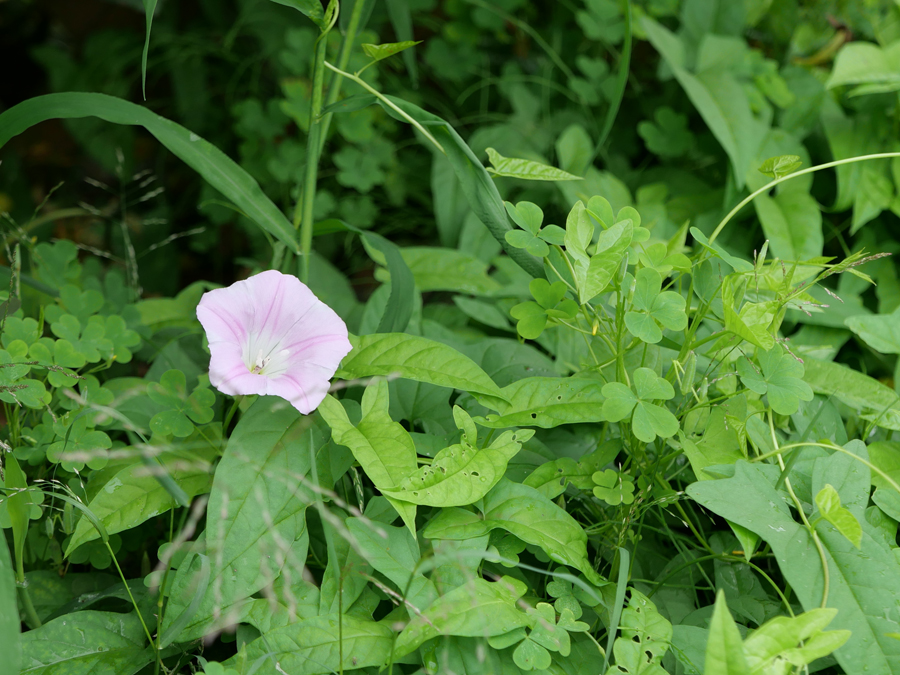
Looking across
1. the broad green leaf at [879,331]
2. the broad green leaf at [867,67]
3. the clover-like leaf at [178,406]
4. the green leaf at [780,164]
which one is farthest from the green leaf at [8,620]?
the broad green leaf at [867,67]

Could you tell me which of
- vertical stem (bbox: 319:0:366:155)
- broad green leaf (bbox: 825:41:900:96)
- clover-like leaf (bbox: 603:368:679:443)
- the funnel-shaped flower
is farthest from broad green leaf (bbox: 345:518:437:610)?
broad green leaf (bbox: 825:41:900:96)

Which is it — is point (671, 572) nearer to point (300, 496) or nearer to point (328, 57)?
point (300, 496)

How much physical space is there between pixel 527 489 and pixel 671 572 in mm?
233

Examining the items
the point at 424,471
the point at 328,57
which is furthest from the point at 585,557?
the point at 328,57

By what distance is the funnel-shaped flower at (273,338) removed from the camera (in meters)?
0.83

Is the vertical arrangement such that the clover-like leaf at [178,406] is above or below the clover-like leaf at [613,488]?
above

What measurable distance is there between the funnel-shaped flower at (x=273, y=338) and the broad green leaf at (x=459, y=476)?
156 millimetres

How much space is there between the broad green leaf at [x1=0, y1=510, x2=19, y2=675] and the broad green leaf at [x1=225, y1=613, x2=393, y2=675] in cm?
24

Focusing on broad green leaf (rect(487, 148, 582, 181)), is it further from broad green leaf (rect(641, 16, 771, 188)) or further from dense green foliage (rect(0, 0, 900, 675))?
broad green leaf (rect(641, 16, 771, 188))

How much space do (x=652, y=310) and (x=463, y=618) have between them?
1.44ft

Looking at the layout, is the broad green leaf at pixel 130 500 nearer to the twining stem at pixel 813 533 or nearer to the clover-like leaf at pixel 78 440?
the clover-like leaf at pixel 78 440

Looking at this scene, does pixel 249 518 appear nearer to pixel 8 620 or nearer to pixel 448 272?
pixel 8 620

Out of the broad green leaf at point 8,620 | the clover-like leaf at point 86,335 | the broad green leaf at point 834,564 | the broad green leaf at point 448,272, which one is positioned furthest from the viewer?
the broad green leaf at point 448,272

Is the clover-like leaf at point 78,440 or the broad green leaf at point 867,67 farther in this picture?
the broad green leaf at point 867,67
